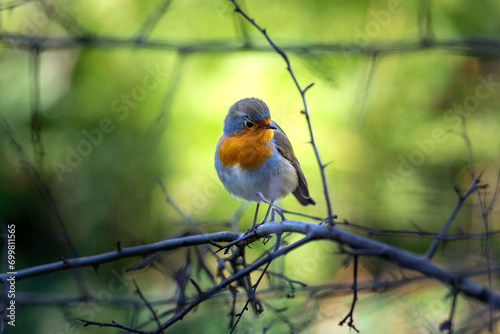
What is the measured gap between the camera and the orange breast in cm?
211

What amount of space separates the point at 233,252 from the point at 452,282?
1.07 metres

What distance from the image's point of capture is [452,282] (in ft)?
2.68

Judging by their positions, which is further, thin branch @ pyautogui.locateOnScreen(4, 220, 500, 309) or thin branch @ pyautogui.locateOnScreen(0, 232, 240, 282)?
thin branch @ pyautogui.locateOnScreen(0, 232, 240, 282)

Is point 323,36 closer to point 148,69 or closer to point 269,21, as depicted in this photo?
point 269,21

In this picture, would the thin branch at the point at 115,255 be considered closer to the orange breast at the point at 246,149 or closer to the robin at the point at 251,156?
the robin at the point at 251,156

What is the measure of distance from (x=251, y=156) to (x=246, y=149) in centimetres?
4

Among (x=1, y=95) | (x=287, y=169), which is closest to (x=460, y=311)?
(x=287, y=169)

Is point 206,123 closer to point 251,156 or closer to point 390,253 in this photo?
point 251,156

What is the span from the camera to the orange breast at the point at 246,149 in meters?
2.11

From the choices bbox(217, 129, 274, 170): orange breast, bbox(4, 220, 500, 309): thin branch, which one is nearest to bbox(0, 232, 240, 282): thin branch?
bbox(4, 220, 500, 309): thin branch

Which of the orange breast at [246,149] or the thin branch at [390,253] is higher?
the orange breast at [246,149]

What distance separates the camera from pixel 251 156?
2.17 meters

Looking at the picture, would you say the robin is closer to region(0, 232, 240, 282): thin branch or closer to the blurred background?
region(0, 232, 240, 282): thin branch

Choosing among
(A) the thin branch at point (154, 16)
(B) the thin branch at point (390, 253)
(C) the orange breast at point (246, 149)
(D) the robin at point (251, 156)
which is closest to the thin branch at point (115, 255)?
(B) the thin branch at point (390, 253)
